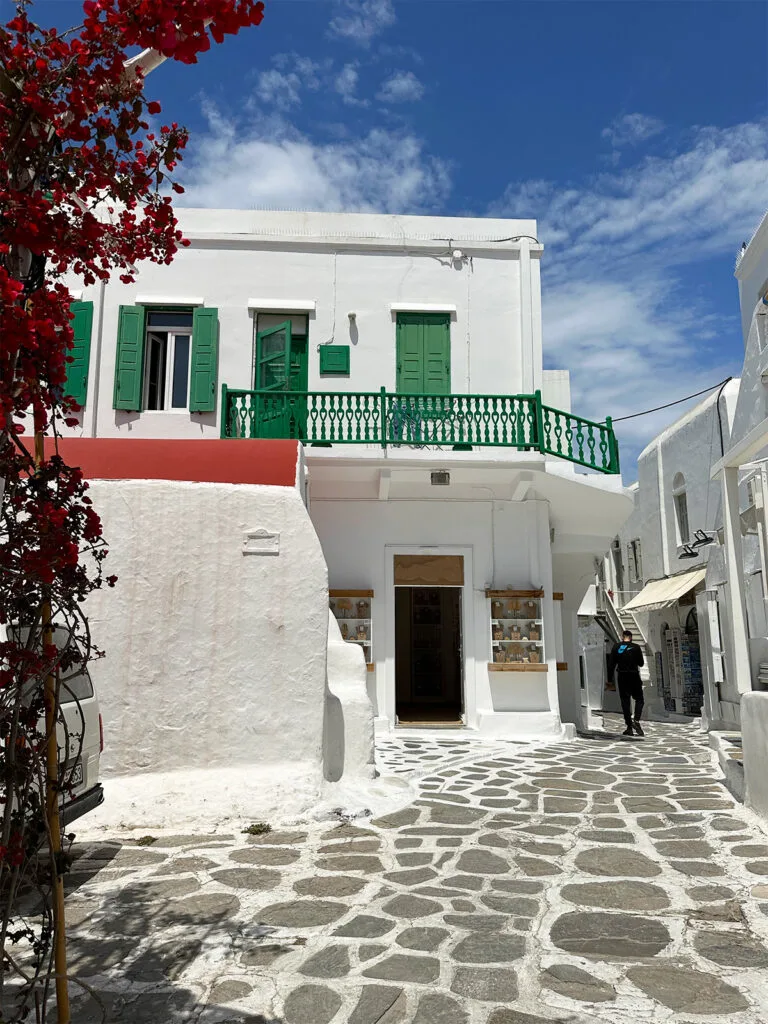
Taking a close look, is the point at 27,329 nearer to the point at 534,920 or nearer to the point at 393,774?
the point at 534,920

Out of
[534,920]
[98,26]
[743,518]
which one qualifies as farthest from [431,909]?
[743,518]

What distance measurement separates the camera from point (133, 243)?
282 centimetres

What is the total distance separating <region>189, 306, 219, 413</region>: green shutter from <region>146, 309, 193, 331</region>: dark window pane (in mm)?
426

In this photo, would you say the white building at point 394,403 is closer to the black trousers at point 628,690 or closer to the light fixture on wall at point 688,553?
the black trousers at point 628,690

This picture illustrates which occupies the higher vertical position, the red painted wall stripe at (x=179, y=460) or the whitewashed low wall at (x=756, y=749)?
the red painted wall stripe at (x=179, y=460)

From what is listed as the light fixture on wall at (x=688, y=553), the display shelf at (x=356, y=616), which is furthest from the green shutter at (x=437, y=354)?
the light fixture on wall at (x=688, y=553)

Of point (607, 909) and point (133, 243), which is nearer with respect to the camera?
point (133, 243)

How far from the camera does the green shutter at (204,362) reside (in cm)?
1233

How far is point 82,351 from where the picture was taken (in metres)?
12.3

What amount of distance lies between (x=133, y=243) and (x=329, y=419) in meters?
9.19

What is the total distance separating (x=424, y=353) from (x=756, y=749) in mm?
8409

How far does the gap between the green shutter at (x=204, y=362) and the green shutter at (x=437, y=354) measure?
3555mm

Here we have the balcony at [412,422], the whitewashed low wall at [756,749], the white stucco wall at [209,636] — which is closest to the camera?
the whitewashed low wall at [756,749]

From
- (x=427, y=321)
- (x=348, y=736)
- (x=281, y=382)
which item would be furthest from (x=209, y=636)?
(x=427, y=321)
